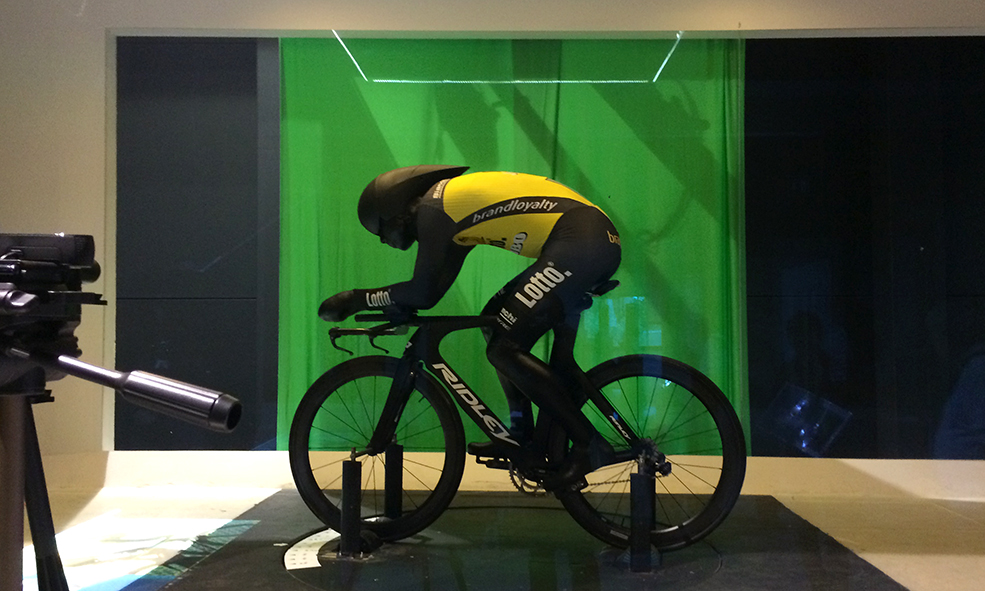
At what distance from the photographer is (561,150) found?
127 inches

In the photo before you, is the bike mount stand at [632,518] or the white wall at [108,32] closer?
the bike mount stand at [632,518]

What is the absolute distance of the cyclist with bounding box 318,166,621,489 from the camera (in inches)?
91.8

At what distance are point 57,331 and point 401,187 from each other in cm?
155

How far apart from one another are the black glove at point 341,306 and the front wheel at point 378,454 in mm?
173

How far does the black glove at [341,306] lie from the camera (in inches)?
98.8

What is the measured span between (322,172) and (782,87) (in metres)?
2.10

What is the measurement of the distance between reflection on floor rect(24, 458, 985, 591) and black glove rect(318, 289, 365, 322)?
2.81 feet

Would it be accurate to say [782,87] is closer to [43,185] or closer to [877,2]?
[877,2]

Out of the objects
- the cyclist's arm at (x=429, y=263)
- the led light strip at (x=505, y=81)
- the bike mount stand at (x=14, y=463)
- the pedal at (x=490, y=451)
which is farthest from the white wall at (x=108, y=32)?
the bike mount stand at (x=14, y=463)

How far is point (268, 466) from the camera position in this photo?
3.12m

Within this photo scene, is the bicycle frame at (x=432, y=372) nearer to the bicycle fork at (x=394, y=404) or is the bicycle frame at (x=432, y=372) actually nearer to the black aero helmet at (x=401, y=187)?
the bicycle fork at (x=394, y=404)

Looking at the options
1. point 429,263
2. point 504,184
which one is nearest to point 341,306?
point 429,263

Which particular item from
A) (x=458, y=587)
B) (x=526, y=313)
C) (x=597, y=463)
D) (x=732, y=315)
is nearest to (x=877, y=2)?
(x=732, y=315)

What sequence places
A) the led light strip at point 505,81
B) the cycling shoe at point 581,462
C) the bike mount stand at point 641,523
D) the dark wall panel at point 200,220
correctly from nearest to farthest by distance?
the bike mount stand at point 641,523 < the cycling shoe at point 581,462 < the dark wall panel at point 200,220 < the led light strip at point 505,81
